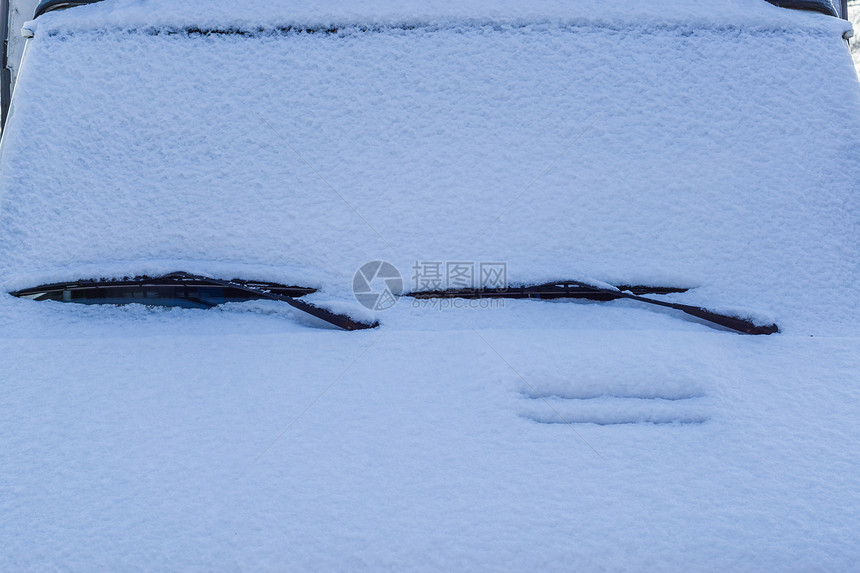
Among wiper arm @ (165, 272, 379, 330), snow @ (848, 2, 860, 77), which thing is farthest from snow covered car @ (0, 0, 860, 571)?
snow @ (848, 2, 860, 77)

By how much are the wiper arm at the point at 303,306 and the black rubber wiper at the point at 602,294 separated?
0.51 feet

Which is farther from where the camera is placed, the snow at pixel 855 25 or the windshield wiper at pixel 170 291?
the snow at pixel 855 25

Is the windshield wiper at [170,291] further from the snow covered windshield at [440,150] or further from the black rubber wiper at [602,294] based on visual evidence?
the black rubber wiper at [602,294]

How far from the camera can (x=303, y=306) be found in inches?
60.2

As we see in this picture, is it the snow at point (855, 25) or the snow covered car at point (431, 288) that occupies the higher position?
the snow at point (855, 25)

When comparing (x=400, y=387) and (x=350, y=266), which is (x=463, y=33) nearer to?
(x=350, y=266)

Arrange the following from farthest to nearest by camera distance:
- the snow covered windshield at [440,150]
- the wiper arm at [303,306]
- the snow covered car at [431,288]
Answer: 1. the snow covered windshield at [440,150]
2. the wiper arm at [303,306]
3. the snow covered car at [431,288]

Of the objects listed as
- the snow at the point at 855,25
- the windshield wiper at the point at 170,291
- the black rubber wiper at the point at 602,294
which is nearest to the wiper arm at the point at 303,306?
the windshield wiper at the point at 170,291

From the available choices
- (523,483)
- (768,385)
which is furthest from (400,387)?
(768,385)

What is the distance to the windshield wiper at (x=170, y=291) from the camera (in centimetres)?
155

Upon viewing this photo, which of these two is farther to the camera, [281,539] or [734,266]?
[734,266]

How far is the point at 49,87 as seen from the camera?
5.92 ft

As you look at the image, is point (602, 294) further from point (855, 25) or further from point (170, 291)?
point (855, 25)

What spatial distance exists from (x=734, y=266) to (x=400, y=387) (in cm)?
91
